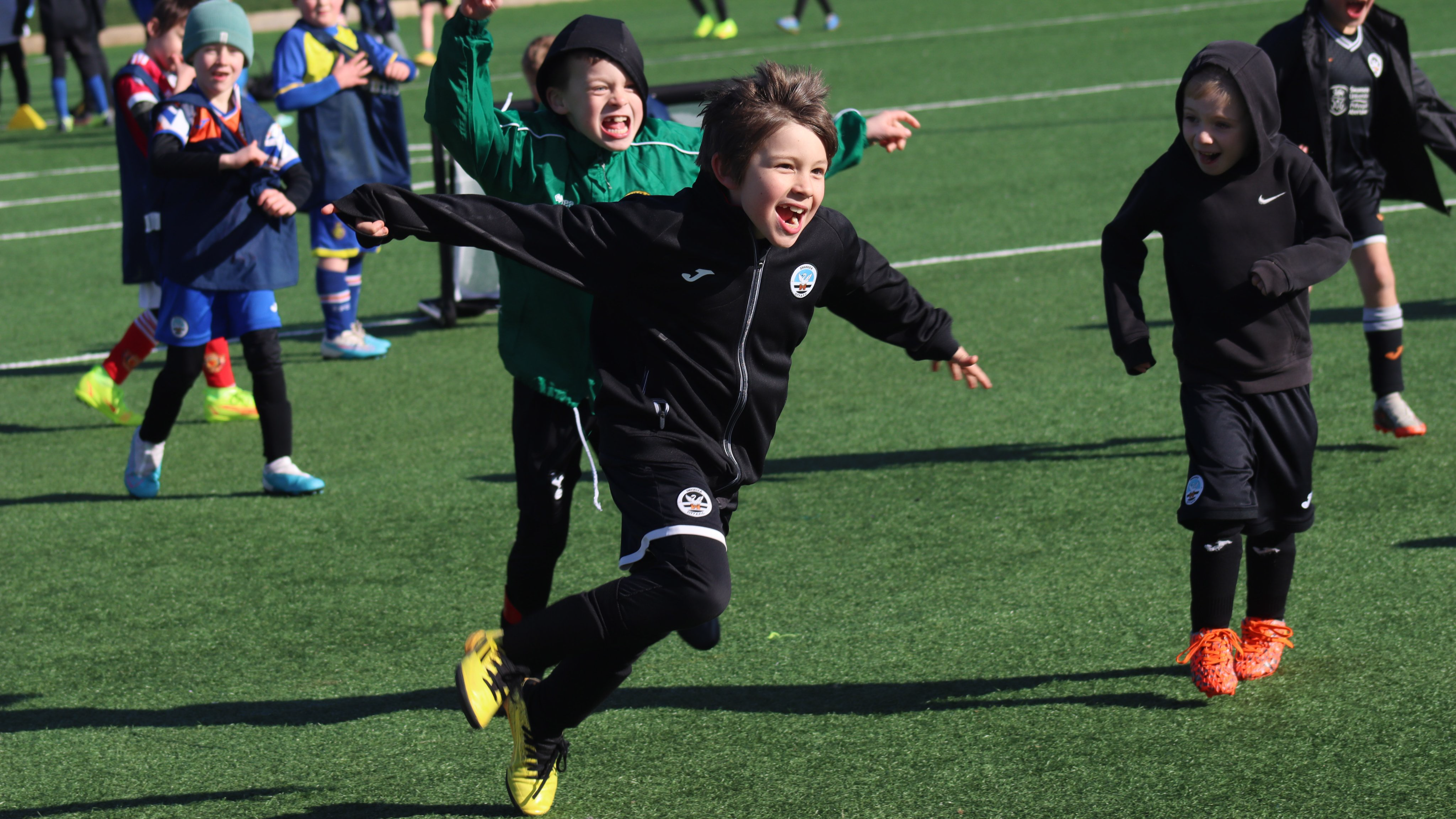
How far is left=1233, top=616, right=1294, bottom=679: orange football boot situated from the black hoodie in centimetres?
67

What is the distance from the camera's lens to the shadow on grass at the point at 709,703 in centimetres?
409

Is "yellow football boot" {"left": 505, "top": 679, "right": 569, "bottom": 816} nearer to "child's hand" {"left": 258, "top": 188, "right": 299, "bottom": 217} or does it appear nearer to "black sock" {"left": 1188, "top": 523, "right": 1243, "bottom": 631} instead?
"black sock" {"left": 1188, "top": 523, "right": 1243, "bottom": 631}

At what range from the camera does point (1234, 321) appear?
4.01m

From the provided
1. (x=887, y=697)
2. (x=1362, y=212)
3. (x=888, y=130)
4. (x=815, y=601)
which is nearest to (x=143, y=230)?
(x=815, y=601)

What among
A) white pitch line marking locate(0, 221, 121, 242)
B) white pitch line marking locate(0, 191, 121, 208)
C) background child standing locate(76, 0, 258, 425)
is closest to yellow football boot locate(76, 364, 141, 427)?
background child standing locate(76, 0, 258, 425)

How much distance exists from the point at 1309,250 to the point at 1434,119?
97.9 inches

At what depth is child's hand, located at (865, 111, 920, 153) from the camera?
13.3 ft

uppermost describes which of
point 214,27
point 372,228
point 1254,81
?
point 214,27

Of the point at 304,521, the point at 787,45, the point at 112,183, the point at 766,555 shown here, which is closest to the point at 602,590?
the point at 766,555

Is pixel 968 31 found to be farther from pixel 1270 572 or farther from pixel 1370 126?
pixel 1270 572

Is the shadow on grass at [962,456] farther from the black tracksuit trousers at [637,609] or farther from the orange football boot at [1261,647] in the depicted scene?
the black tracksuit trousers at [637,609]

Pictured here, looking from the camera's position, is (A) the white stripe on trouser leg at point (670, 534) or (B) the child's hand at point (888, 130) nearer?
(A) the white stripe on trouser leg at point (670, 534)

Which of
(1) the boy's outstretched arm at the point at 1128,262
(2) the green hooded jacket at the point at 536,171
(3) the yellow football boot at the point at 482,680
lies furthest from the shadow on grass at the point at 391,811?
(1) the boy's outstretched arm at the point at 1128,262

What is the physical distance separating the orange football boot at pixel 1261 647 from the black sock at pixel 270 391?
3903 millimetres
